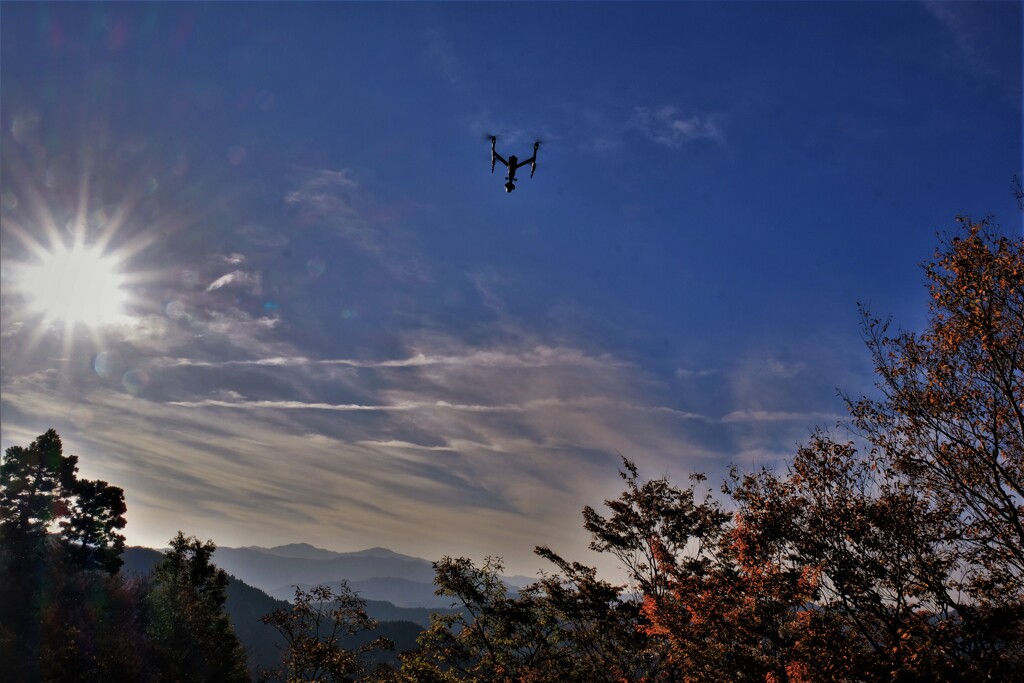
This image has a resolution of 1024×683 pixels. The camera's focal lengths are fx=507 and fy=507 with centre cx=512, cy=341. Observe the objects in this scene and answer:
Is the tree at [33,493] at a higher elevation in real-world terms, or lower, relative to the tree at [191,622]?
higher

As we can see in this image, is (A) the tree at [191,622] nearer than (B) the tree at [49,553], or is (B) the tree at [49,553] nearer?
(B) the tree at [49,553]

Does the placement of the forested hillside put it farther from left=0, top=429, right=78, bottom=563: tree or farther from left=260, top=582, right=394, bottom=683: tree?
left=0, top=429, right=78, bottom=563: tree

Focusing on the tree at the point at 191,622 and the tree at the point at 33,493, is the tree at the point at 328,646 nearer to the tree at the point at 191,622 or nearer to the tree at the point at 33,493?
the tree at the point at 191,622

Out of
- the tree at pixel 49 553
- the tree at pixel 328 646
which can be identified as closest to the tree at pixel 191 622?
the tree at pixel 49 553

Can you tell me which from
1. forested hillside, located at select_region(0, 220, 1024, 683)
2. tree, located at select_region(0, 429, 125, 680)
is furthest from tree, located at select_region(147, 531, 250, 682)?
forested hillside, located at select_region(0, 220, 1024, 683)

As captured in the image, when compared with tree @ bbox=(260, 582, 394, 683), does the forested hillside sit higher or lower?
higher

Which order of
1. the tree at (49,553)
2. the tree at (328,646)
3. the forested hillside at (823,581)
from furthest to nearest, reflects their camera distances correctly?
the tree at (49,553)
the tree at (328,646)
the forested hillside at (823,581)

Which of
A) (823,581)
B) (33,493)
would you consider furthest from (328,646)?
(33,493)

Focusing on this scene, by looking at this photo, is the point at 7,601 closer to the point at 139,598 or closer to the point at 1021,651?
the point at 139,598

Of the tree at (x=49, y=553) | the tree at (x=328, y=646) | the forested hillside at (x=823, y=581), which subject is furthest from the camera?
the tree at (x=49, y=553)
